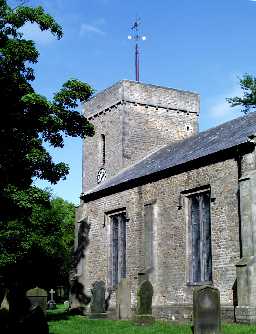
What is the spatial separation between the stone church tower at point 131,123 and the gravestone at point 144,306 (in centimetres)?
1132

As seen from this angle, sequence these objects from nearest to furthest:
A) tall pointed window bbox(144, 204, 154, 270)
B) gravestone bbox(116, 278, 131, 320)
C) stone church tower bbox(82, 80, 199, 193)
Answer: gravestone bbox(116, 278, 131, 320) → tall pointed window bbox(144, 204, 154, 270) → stone church tower bbox(82, 80, 199, 193)

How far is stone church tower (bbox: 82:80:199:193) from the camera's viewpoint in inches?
1171

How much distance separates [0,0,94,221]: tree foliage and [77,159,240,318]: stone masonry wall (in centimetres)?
489

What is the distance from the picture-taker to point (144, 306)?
17969 millimetres

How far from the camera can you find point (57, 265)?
49.5 meters

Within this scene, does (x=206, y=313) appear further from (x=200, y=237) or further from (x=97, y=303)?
(x=97, y=303)

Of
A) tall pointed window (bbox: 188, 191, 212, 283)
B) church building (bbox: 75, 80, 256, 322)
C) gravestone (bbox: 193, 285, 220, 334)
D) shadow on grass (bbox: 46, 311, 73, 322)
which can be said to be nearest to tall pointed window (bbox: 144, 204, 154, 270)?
church building (bbox: 75, 80, 256, 322)

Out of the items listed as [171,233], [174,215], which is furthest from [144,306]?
[174,215]

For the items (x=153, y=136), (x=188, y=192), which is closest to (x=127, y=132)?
(x=153, y=136)

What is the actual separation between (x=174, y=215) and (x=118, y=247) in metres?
4.43

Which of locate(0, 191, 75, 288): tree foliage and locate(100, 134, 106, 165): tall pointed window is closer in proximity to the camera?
locate(0, 191, 75, 288): tree foliage

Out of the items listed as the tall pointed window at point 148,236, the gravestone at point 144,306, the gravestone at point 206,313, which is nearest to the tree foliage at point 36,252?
the tall pointed window at point 148,236

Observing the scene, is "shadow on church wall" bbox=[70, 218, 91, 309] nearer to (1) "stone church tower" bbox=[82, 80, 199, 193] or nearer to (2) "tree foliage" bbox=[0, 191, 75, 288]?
(2) "tree foliage" bbox=[0, 191, 75, 288]

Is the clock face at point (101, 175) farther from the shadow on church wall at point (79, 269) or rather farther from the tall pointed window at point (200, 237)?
the tall pointed window at point (200, 237)
